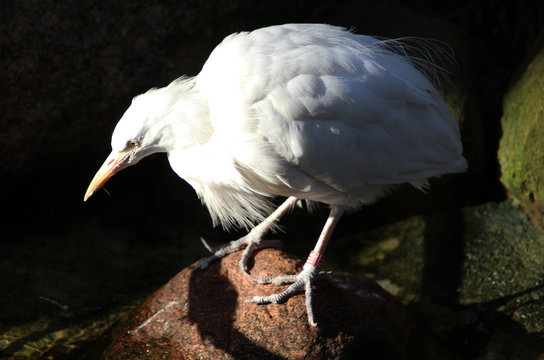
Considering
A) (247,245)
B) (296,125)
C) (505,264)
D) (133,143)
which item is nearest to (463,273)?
(505,264)

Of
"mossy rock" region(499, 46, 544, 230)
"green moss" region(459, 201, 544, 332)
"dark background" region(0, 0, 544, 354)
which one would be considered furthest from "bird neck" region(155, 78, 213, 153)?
"mossy rock" region(499, 46, 544, 230)

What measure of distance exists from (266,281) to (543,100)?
2302 millimetres

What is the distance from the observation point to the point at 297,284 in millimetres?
3143

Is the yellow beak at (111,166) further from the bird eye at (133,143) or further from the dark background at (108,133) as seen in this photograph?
the dark background at (108,133)

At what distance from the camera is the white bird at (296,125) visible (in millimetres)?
2920

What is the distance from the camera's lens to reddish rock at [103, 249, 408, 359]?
2959 mm

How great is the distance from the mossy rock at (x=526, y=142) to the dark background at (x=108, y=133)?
0.20 metres

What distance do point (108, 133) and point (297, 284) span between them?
2.02 m

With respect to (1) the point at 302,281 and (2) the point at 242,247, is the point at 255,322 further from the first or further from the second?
(2) the point at 242,247

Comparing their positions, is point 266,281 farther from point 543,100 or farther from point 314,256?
point 543,100

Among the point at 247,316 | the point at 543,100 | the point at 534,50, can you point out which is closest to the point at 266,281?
the point at 247,316

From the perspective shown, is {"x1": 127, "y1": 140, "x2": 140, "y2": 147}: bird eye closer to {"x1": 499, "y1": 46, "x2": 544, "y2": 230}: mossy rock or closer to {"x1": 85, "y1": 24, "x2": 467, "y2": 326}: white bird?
{"x1": 85, "y1": 24, "x2": 467, "y2": 326}: white bird

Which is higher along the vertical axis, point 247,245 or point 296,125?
point 296,125

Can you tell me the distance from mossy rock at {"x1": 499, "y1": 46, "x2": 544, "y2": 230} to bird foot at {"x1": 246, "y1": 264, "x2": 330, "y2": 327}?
174cm
